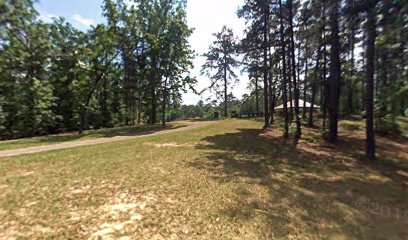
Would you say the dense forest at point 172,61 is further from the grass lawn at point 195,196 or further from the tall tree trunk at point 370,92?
the grass lawn at point 195,196

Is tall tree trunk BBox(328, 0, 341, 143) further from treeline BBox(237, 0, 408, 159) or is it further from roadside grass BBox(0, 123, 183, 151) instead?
roadside grass BBox(0, 123, 183, 151)

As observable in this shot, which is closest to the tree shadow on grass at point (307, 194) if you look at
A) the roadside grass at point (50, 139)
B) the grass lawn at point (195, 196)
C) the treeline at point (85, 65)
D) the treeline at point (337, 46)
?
the grass lawn at point (195, 196)

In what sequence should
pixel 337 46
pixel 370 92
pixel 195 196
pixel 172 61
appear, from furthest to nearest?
1. pixel 172 61
2. pixel 337 46
3. pixel 370 92
4. pixel 195 196

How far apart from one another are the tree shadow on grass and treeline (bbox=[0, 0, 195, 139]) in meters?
15.9

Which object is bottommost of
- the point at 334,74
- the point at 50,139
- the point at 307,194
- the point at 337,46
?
the point at 307,194

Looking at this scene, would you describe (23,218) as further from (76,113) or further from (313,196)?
(76,113)

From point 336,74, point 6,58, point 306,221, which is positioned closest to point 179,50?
point 6,58

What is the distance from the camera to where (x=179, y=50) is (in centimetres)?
2775

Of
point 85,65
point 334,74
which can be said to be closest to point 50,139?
point 85,65

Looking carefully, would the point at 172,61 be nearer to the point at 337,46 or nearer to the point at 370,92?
the point at 337,46

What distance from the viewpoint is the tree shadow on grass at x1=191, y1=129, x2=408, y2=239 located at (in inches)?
218

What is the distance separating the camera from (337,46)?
15.4 metres

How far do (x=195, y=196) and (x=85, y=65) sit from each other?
19825mm

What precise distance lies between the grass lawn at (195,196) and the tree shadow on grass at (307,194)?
3cm
